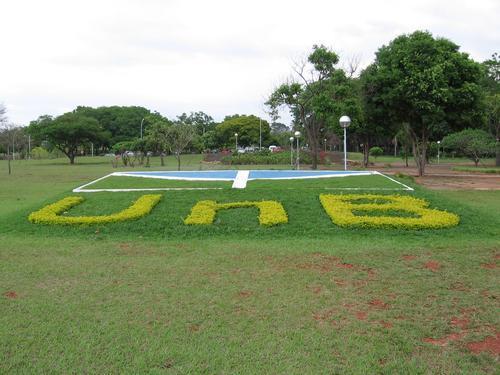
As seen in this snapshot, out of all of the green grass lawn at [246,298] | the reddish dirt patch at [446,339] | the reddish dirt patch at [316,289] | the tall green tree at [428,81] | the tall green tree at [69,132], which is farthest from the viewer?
the tall green tree at [69,132]

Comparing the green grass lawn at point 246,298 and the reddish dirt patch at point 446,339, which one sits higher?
the green grass lawn at point 246,298

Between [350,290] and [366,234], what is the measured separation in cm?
298

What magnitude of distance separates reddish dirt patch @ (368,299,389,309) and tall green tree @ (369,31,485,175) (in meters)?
16.7

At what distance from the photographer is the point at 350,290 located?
506cm

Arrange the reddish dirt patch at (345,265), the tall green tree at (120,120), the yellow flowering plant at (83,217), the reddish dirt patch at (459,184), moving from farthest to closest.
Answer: the tall green tree at (120,120) → the reddish dirt patch at (459,184) → the yellow flowering plant at (83,217) → the reddish dirt patch at (345,265)

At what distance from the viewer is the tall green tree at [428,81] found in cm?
1978

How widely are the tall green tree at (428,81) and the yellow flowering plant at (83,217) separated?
14.0 metres

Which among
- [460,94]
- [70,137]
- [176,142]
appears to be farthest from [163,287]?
[70,137]

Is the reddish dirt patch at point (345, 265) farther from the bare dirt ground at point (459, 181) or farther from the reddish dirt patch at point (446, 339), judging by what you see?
the bare dirt ground at point (459, 181)

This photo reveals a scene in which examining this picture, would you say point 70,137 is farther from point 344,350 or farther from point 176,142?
point 344,350

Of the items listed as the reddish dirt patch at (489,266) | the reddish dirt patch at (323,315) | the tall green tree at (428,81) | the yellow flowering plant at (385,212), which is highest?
the tall green tree at (428,81)

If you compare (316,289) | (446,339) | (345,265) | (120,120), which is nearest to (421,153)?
(345,265)

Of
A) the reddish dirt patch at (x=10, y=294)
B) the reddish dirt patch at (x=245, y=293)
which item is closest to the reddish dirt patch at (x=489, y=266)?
the reddish dirt patch at (x=245, y=293)

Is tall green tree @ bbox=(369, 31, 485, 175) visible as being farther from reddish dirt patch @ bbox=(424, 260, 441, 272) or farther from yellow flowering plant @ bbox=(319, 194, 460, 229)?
reddish dirt patch @ bbox=(424, 260, 441, 272)
